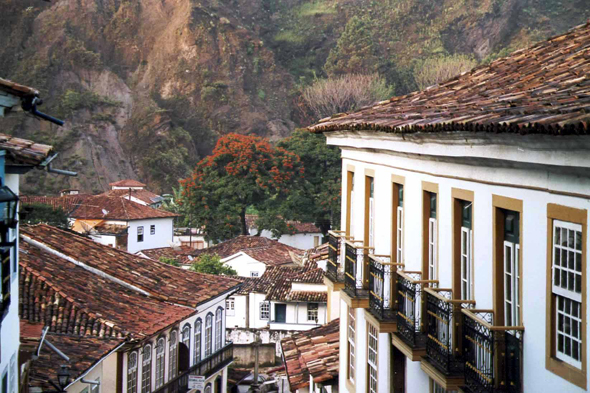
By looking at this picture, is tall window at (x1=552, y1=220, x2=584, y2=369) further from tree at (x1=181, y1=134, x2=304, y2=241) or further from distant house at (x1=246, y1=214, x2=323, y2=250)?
distant house at (x1=246, y1=214, x2=323, y2=250)

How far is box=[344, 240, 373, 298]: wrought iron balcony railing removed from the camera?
11508 millimetres

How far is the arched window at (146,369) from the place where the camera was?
18.3 m

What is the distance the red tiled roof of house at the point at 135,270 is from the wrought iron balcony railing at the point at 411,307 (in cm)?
1110

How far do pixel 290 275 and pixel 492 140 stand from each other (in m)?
30.2

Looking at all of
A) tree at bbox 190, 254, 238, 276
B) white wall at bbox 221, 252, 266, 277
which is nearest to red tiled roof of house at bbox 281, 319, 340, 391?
tree at bbox 190, 254, 238, 276

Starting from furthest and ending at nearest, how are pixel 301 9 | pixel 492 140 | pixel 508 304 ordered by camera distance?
pixel 301 9, pixel 508 304, pixel 492 140

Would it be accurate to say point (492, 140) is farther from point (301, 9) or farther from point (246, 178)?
point (301, 9)

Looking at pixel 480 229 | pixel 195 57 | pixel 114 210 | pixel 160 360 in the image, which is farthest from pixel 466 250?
pixel 195 57

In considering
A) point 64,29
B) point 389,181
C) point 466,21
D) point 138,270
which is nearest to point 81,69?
point 64,29

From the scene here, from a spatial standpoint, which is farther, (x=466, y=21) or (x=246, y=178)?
(x=466, y=21)

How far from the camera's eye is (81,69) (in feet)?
229

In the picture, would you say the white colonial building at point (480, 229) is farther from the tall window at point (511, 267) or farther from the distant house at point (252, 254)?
the distant house at point (252, 254)

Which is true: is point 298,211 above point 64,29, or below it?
below

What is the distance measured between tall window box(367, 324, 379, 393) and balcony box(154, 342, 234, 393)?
8.26 m
